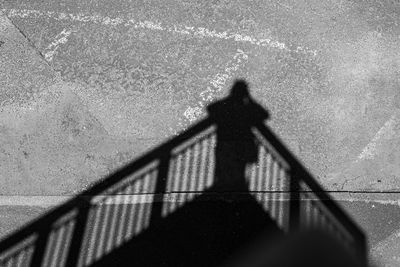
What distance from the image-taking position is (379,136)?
5.88m

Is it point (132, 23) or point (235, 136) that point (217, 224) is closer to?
point (235, 136)

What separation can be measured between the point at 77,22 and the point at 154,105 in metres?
1.97

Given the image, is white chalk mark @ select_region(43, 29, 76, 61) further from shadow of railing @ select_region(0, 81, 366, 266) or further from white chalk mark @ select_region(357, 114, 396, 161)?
white chalk mark @ select_region(357, 114, 396, 161)

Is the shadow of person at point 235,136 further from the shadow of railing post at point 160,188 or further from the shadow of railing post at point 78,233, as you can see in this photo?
the shadow of railing post at point 78,233

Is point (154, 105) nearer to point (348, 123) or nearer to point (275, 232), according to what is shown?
point (275, 232)

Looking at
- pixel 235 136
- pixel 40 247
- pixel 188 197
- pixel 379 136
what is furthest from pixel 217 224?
pixel 379 136

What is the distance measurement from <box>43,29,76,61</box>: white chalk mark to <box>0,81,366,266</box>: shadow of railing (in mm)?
2243

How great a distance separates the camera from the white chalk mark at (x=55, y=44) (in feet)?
20.5

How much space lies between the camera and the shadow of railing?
17.4 feet

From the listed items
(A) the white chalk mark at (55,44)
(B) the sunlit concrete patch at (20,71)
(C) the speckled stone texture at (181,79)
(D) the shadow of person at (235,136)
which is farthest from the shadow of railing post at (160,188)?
(A) the white chalk mark at (55,44)

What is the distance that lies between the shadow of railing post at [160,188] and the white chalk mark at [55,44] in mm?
2457

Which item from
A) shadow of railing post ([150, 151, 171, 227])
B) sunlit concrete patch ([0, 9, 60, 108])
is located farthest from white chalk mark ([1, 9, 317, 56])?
shadow of railing post ([150, 151, 171, 227])

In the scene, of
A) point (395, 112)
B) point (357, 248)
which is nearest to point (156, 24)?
point (395, 112)

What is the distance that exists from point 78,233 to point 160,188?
126 centimetres
